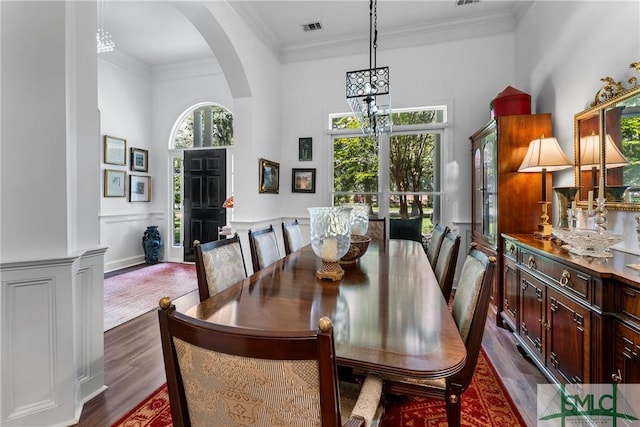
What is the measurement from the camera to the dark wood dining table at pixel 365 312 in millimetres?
895

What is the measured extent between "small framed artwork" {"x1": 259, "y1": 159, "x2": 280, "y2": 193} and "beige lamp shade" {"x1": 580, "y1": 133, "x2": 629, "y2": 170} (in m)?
3.24

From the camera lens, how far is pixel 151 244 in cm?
535

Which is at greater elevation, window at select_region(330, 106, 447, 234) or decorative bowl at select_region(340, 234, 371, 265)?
window at select_region(330, 106, 447, 234)

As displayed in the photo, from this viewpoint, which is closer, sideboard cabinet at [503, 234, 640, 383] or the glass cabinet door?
sideboard cabinet at [503, 234, 640, 383]

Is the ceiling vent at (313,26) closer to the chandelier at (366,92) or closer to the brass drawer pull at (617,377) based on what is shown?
the chandelier at (366,92)

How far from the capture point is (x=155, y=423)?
5.34 ft

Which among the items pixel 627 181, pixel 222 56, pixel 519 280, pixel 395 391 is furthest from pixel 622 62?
pixel 222 56

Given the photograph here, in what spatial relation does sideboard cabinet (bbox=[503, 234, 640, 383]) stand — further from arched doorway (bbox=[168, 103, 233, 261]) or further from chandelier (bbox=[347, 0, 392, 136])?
arched doorway (bbox=[168, 103, 233, 261])

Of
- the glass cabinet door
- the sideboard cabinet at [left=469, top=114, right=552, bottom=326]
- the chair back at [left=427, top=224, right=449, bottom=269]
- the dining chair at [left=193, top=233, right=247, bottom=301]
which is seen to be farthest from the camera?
the glass cabinet door

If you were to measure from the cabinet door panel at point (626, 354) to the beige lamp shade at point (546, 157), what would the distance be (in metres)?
1.44

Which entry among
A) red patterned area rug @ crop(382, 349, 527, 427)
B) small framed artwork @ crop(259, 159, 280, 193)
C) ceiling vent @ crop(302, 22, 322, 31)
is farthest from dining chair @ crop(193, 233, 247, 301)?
ceiling vent @ crop(302, 22, 322, 31)

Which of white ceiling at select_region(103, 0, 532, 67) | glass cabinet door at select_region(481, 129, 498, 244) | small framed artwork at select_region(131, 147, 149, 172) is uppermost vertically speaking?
white ceiling at select_region(103, 0, 532, 67)

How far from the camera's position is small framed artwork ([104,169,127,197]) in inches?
187

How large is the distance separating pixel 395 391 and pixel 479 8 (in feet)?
14.0
